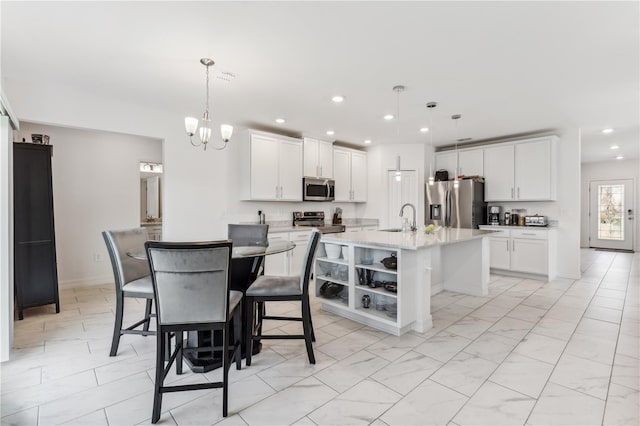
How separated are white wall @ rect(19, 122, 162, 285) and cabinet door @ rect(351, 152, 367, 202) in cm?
371

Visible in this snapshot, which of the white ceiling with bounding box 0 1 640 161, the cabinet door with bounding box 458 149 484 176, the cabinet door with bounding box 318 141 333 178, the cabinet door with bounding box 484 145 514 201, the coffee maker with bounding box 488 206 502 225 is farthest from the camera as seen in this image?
the cabinet door with bounding box 458 149 484 176

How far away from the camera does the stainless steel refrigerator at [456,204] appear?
18.0 feet

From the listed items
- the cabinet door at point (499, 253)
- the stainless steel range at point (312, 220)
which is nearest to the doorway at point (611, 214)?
the cabinet door at point (499, 253)

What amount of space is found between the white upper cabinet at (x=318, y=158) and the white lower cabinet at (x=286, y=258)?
3.76 ft

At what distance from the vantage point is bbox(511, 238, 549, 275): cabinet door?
486 cm

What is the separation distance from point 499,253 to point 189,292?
522 cm

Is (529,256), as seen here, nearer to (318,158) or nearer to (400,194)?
(400,194)

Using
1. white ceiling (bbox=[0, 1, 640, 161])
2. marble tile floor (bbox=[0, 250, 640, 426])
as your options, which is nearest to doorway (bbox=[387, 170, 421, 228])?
white ceiling (bbox=[0, 1, 640, 161])

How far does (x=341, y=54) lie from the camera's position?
260cm

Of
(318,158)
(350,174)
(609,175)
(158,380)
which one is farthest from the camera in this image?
(609,175)

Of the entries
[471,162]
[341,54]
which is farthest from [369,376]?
[471,162]

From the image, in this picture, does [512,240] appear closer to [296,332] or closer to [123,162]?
[296,332]

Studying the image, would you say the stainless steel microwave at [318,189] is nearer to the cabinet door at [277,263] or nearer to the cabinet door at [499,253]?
the cabinet door at [277,263]

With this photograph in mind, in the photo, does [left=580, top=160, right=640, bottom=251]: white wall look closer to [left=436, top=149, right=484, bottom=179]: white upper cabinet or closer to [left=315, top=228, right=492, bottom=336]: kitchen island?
[left=436, top=149, right=484, bottom=179]: white upper cabinet
